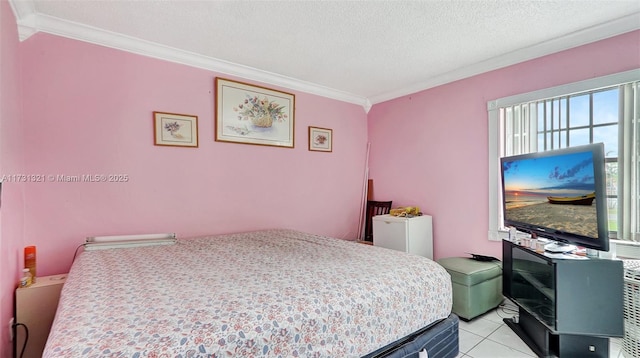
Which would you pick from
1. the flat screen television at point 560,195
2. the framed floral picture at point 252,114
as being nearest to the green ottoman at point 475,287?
the flat screen television at point 560,195

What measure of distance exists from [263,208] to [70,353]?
2.41 metres

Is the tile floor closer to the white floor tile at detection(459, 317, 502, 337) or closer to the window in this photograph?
the white floor tile at detection(459, 317, 502, 337)

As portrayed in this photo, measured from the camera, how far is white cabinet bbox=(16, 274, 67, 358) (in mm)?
1793

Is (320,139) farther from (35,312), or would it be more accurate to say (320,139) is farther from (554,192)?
(35,312)

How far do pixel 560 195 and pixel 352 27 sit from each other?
1891 mm

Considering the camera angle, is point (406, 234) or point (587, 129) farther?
point (406, 234)

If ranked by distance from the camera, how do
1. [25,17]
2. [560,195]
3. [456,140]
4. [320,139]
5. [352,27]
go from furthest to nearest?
[320,139], [456,140], [352,27], [25,17], [560,195]

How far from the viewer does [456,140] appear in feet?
10.5

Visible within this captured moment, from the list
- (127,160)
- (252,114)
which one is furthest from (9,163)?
(252,114)

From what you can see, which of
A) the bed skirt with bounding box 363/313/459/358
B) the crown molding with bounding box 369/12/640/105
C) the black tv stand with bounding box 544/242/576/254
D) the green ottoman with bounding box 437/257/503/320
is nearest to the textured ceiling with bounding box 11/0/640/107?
the crown molding with bounding box 369/12/640/105

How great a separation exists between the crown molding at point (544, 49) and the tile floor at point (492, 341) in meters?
2.26

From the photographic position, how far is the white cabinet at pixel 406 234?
3.13 meters

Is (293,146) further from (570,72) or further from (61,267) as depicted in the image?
(570,72)

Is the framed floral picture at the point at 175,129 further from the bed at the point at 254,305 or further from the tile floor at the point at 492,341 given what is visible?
the tile floor at the point at 492,341
